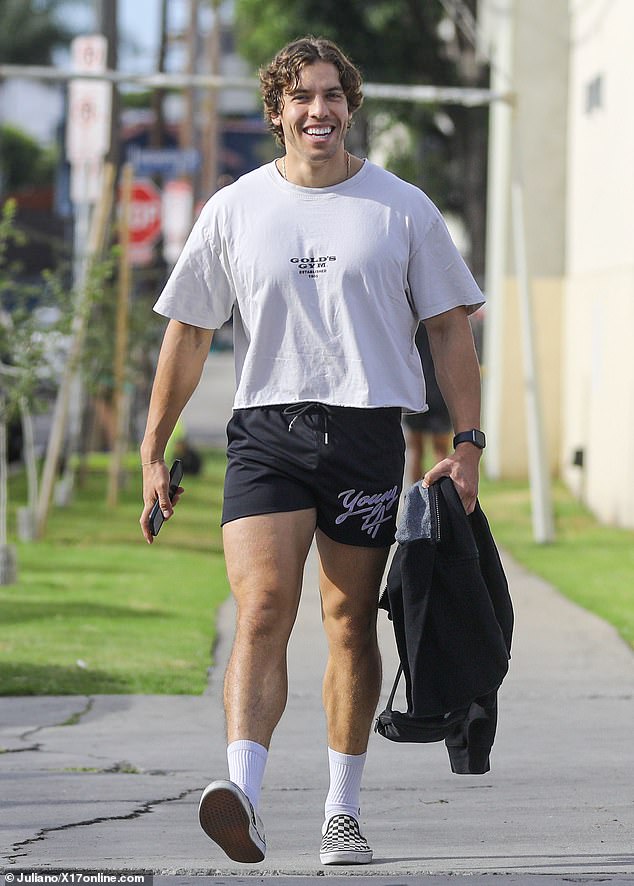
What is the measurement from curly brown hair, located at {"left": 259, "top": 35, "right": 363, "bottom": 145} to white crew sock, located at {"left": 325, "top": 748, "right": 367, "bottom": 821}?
5.63ft

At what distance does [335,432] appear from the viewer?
462cm

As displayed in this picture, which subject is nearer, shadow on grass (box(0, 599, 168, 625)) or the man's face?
the man's face

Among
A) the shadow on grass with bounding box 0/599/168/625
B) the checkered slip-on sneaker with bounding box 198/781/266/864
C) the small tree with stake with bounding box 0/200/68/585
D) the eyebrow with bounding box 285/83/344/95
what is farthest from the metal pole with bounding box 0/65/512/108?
the checkered slip-on sneaker with bounding box 198/781/266/864

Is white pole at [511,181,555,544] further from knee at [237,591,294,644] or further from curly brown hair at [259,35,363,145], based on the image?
knee at [237,591,294,644]

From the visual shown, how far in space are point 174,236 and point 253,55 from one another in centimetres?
496

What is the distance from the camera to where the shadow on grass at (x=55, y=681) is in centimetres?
737

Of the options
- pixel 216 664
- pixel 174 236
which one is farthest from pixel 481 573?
pixel 174 236

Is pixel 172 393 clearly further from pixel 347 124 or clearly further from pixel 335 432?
pixel 347 124

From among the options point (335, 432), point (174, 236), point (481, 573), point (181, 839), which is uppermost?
point (174, 236)

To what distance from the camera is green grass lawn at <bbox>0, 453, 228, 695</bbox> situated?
25.2 ft

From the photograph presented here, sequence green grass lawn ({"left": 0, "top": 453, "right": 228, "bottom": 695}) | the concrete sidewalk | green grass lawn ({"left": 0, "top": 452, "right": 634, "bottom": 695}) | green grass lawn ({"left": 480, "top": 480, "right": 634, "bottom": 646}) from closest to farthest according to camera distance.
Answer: the concrete sidewalk < green grass lawn ({"left": 0, "top": 453, "right": 228, "bottom": 695}) < green grass lawn ({"left": 0, "top": 452, "right": 634, "bottom": 695}) < green grass lawn ({"left": 480, "top": 480, "right": 634, "bottom": 646})

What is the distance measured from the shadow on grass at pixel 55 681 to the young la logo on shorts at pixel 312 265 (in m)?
3.25

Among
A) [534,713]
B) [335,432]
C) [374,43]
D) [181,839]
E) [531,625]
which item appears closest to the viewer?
[335,432]

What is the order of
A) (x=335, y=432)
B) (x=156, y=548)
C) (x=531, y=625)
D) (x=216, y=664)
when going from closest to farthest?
1. (x=335, y=432)
2. (x=216, y=664)
3. (x=531, y=625)
4. (x=156, y=548)
